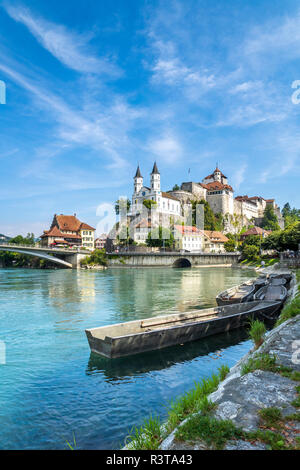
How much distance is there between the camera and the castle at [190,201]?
12381cm

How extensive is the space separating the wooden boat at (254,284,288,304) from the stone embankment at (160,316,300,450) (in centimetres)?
1347

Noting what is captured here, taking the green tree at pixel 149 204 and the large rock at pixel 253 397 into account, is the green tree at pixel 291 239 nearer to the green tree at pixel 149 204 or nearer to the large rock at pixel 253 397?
the large rock at pixel 253 397

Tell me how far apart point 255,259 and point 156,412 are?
7534 cm

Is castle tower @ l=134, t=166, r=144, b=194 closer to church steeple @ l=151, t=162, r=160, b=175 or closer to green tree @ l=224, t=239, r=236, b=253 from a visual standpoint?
church steeple @ l=151, t=162, r=160, b=175

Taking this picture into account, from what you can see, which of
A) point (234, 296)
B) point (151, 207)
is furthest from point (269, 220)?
point (234, 296)

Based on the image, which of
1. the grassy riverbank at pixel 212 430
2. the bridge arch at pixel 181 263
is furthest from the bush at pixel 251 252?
the grassy riverbank at pixel 212 430

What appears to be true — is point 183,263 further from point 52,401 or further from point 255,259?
point 52,401

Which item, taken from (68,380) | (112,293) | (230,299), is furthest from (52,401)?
(112,293)

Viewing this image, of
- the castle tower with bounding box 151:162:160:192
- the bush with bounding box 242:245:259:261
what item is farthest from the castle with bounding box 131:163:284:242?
the bush with bounding box 242:245:259:261

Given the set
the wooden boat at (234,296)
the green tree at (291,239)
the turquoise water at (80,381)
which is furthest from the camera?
the green tree at (291,239)

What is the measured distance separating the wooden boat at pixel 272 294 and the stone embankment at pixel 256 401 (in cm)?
1347

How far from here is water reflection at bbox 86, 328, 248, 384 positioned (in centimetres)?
1098

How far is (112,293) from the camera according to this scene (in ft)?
108

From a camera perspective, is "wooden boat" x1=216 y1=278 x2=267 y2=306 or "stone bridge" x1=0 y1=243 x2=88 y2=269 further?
"stone bridge" x1=0 y1=243 x2=88 y2=269
